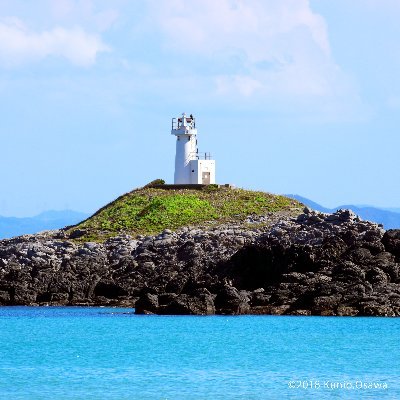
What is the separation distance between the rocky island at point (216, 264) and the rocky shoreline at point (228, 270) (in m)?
0.08

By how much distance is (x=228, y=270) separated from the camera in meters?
75.9

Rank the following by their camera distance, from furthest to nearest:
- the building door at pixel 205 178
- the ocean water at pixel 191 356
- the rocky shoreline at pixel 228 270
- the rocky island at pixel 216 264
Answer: the building door at pixel 205 178 → the rocky island at pixel 216 264 → the rocky shoreline at pixel 228 270 → the ocean water at pixel 191 356

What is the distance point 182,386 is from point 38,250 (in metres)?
46.7

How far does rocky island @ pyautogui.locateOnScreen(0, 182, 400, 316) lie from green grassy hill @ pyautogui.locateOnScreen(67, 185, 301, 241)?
0.22 meters

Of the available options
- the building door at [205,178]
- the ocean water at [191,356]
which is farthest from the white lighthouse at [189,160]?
the ocean water at [191,356]

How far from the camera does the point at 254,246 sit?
2987 inches

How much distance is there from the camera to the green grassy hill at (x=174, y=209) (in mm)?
100562

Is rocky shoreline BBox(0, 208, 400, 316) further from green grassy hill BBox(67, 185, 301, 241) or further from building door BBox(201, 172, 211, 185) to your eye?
building door BBox(201, 172, 211, 185)

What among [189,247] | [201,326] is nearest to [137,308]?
[201,326]

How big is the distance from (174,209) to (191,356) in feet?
170

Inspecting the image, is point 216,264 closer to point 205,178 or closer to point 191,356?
point 191,356

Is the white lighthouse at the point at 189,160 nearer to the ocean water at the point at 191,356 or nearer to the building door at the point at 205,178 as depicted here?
the building door at the point at 205,178

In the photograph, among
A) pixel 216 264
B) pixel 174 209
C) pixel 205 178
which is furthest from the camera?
pixel 205 178

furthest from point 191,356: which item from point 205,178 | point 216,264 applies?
point 205,178
